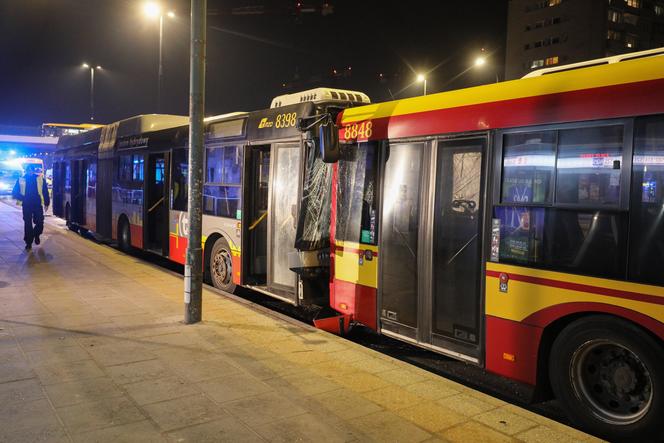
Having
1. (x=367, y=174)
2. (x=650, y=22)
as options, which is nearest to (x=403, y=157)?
(x=367, y=174)

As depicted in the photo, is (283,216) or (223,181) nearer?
(283,216)

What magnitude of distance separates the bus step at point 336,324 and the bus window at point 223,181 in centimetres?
276

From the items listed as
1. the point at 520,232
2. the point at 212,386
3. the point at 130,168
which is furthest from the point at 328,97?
the point at 130,168

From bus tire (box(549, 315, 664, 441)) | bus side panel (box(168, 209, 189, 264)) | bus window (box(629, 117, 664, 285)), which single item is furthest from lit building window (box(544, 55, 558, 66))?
bus tire (box(549, 315, 664, 441))

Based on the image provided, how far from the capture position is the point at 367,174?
6.56 m

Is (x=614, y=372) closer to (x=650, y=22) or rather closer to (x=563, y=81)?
(x=563, y=81)

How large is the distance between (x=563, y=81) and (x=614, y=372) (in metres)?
2.44

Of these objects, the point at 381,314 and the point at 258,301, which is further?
the point at 258,301

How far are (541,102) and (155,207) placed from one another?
1037 centimetres

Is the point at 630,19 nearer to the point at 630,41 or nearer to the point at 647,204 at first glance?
the point at 630,41

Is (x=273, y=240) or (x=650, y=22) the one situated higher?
(x=650, y=22)

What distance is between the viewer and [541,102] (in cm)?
475

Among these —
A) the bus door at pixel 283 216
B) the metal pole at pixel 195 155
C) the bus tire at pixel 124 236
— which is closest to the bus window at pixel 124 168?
the bus tire at pixel 124 236

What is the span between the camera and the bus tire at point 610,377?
400cm
